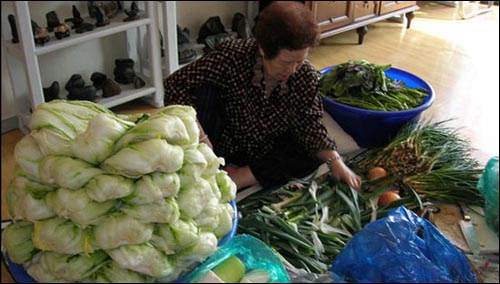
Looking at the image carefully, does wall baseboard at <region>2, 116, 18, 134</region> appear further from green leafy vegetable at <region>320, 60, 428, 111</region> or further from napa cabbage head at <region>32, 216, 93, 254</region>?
napa cabbage head at <region>32, 216, 93, 254</region>

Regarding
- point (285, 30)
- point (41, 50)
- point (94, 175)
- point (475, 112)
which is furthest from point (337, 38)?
point (94, 175)

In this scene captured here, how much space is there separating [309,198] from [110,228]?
3.35 ft

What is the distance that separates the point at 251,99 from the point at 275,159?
0.92 feet

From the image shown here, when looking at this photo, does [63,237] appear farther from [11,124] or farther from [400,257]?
[11,124]

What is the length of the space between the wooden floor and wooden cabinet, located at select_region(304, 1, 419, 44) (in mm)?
143

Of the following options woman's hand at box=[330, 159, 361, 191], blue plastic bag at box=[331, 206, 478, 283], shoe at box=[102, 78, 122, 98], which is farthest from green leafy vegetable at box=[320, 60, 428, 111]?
blue plastic bag at box=[331, 206, 478, 283]

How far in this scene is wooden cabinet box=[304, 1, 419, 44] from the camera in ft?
13.2

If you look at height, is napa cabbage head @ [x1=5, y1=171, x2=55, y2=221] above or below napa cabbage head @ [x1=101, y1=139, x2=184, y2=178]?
below

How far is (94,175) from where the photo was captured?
3.13 feet

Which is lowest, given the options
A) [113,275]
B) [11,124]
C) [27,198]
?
[11,124]

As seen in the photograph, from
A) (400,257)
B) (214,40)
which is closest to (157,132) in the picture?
(400,257)

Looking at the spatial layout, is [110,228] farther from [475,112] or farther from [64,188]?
[475,112]

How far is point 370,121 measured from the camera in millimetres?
2434

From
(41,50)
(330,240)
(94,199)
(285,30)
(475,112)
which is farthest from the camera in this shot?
(475,112)
